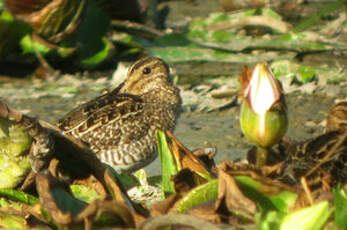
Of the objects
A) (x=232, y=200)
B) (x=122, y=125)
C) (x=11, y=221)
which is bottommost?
(x=122, y=125)

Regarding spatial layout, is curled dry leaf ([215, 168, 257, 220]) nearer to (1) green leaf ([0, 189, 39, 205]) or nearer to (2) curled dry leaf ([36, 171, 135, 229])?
(2) curled dry leaf ([36, 171, 135, 229])

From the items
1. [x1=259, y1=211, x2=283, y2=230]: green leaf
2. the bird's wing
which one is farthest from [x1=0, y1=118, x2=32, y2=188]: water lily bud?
the bird's wing

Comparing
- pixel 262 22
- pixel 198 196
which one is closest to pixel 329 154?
pixel 198 196

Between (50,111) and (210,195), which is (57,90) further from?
(210,195)

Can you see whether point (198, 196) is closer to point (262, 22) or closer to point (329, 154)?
point (329, 154)

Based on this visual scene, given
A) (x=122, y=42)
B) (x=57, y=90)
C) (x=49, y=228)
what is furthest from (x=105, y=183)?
(x=122, y=42)

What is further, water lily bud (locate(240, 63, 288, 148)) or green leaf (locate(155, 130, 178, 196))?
green leaf (locate(155, 130, 178, 196))
